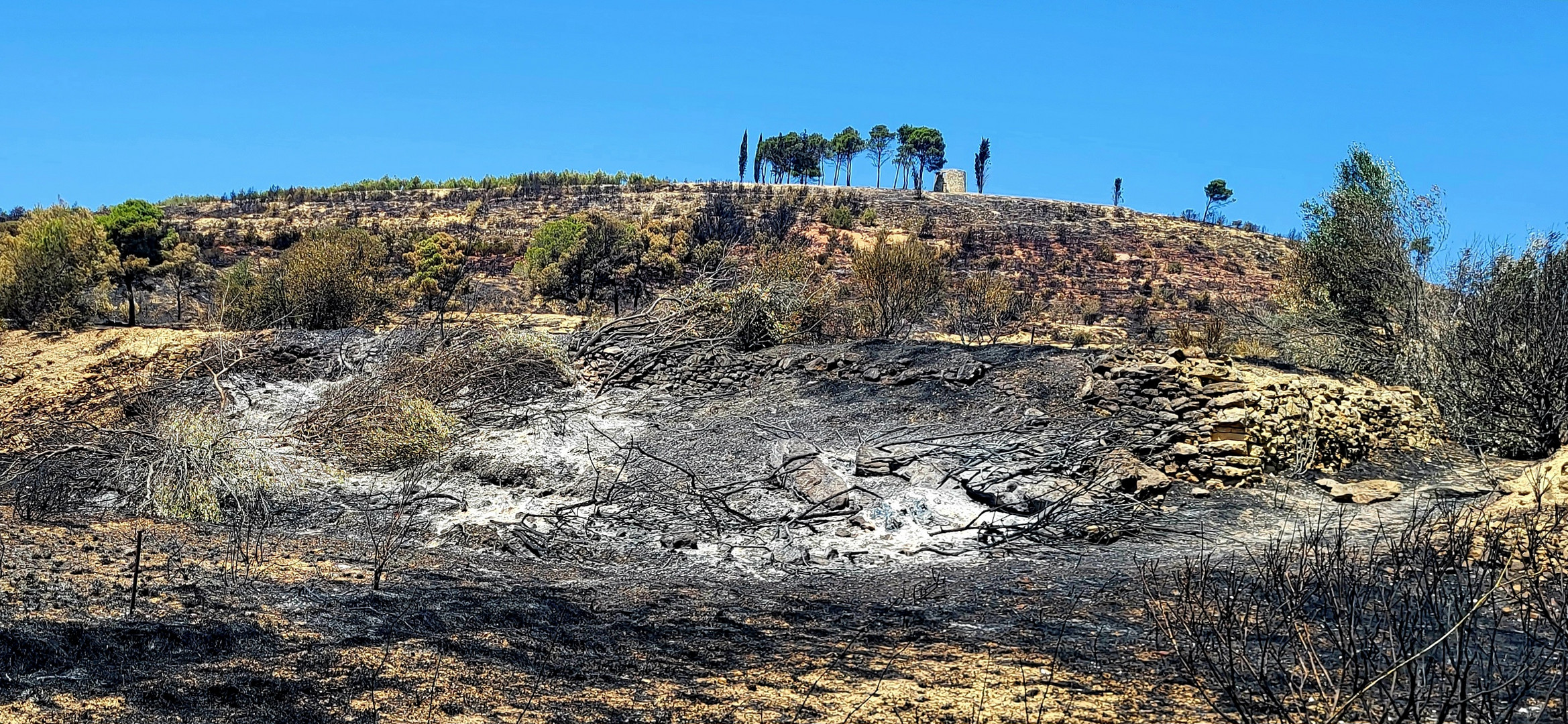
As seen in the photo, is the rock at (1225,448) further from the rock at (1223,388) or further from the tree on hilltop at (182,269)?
the tree on hilltop at (182,269)

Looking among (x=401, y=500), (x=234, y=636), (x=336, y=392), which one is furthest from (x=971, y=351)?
(x=234, y=636)

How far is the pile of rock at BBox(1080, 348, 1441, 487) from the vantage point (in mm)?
12016

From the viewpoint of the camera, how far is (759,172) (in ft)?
208

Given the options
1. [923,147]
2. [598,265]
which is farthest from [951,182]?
[598,265]

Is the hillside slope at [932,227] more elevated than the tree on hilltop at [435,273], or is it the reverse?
the hillside slope at [932,227]

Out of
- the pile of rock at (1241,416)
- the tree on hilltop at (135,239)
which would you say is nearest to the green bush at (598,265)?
the tree on hilltop at (135,239)

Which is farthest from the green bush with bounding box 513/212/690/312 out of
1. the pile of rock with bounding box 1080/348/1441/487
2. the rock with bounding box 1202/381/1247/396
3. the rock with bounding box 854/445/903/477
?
the rock with bounding box 1202/381/1247/396

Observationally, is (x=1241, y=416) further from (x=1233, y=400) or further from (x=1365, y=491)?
(x=1365, y=491)

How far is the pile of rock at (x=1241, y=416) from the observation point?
12.0 m

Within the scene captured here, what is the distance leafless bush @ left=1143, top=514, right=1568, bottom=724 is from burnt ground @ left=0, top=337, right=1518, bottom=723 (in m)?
0.54

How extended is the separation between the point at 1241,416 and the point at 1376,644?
7.20 m

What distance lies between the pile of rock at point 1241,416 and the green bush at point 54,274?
62.8ft

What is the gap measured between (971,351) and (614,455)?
557 cm

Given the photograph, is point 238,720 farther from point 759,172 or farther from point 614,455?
point 759,172
